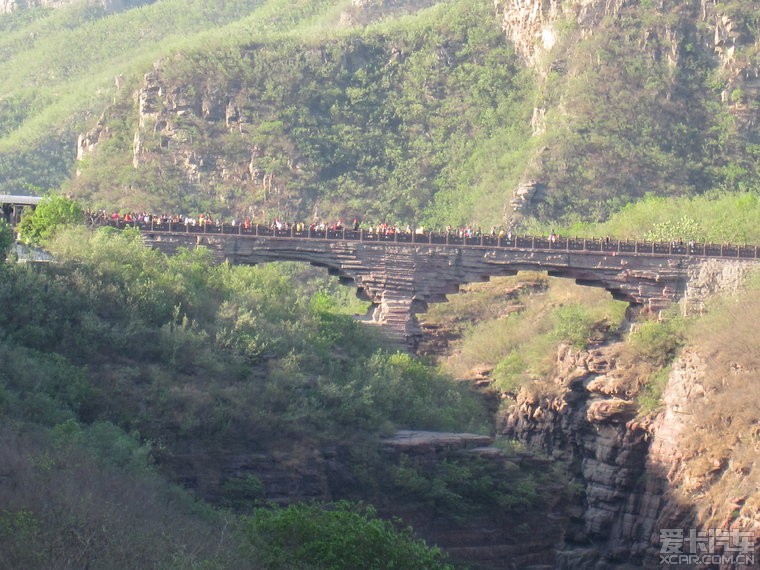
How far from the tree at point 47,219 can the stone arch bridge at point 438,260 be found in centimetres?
390

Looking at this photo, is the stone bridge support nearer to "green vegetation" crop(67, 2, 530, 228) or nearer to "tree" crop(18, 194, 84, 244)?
"tree" crop(18, 194, 84, 244)

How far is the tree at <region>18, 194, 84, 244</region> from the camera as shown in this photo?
6088 cm

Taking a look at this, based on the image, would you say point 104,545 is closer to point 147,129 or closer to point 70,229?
point 70,229

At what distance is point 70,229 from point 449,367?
19.8 metres

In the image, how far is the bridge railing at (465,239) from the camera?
220 ft

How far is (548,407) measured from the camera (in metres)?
68.0

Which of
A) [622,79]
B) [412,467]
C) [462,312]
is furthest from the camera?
[622,79]

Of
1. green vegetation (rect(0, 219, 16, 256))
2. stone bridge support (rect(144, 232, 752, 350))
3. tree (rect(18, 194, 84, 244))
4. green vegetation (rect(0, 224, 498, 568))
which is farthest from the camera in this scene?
stone bridge support (rect(144, 232, 752, 350))

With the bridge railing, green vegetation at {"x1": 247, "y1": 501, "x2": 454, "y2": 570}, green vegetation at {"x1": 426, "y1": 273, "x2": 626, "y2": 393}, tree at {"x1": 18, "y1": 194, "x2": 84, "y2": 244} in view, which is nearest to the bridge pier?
the bridge railing

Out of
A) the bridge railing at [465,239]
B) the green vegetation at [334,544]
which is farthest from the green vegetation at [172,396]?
the bridge railing at [465,239]

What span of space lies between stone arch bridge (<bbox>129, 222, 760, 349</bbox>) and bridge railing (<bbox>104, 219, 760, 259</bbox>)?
0.12 ft

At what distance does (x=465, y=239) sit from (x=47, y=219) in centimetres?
1506

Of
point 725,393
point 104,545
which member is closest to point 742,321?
point 725,393

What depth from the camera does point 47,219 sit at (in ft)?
202
